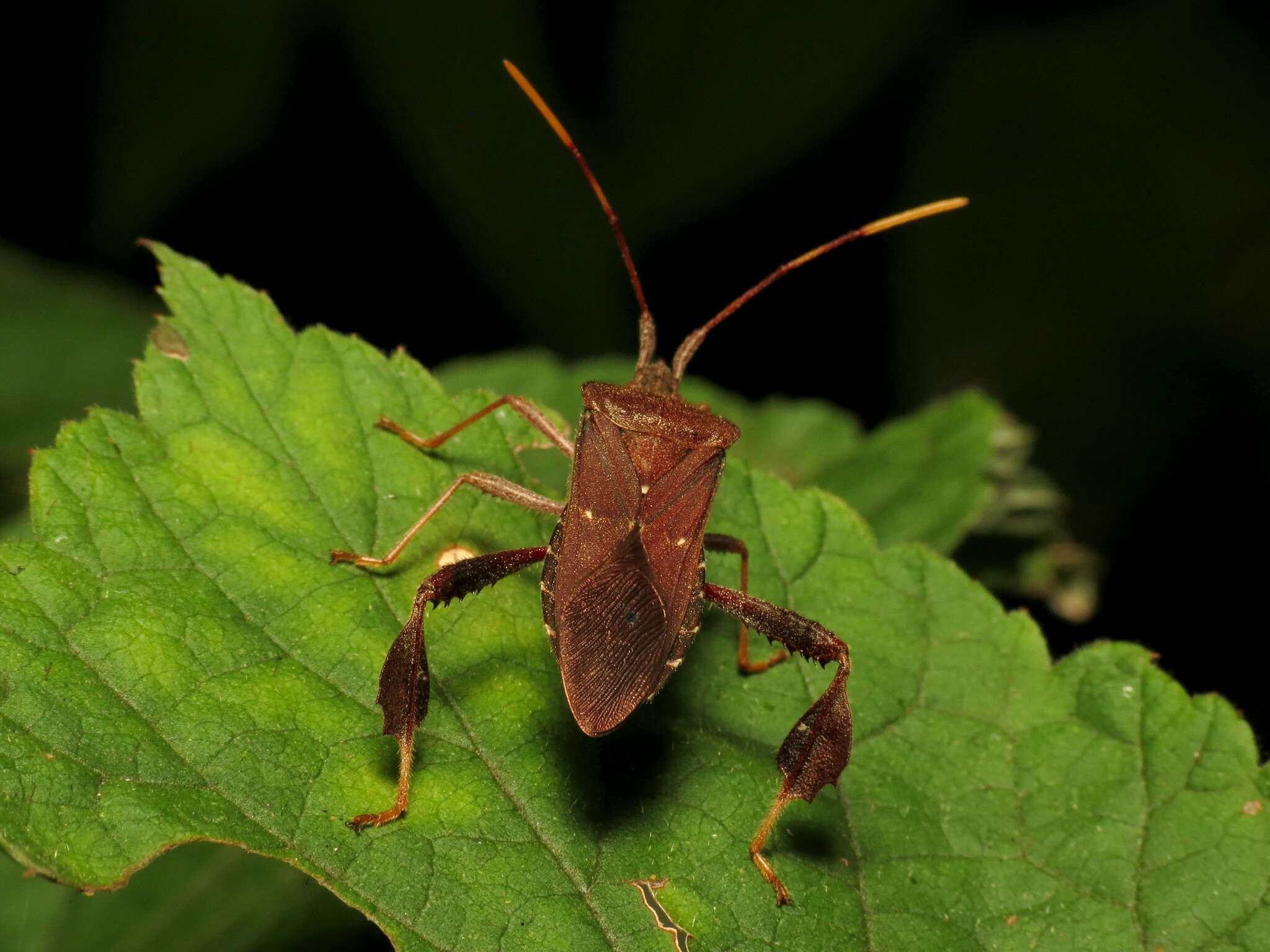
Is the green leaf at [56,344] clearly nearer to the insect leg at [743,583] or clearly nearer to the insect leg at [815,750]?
the insect leg at [743,583]

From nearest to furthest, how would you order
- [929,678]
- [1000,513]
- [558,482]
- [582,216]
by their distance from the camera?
[929,678]
[558,482]
[1000,513]
[582,216]

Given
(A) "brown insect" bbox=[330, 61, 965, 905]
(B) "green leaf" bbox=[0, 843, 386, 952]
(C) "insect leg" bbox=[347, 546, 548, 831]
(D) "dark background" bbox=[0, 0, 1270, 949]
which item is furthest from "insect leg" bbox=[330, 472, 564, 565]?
(D) "dark background" bbox=[0, 0, 1270, 949]

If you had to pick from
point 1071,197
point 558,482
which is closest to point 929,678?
point 558,482

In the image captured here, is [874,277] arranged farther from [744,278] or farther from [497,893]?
[497,893]

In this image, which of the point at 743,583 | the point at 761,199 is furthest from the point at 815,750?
the point at 761,199

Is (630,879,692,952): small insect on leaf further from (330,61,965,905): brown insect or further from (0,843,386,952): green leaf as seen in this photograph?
(0,843,386,952): green leaf
